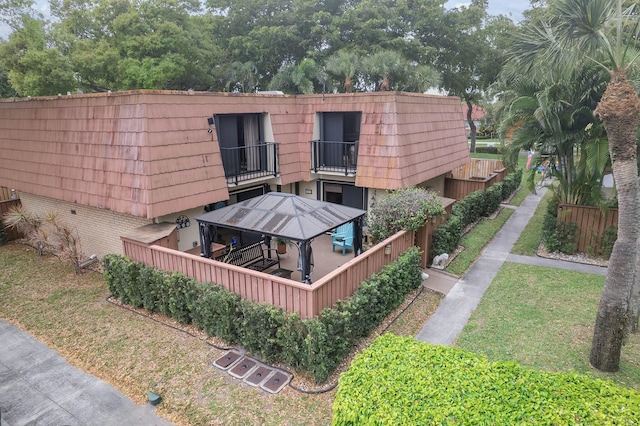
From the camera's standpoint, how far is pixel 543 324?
8.80 metres

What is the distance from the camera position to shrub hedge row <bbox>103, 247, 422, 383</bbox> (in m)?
7.09

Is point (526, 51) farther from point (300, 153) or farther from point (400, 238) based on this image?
point (300, 153)

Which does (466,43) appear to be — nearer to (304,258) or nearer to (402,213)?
(402,213)

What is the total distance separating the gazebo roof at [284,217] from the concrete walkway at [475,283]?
3226 millimetres

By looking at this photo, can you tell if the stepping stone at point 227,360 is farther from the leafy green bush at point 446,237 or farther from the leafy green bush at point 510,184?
the leafy green bush at point 510,184

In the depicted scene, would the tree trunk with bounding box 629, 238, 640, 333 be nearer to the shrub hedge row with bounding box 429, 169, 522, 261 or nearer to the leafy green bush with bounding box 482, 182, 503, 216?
the shrub hedge row with bounding box 429, 169, 522, 261

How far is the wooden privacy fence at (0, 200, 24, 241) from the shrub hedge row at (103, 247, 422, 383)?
7.95 m

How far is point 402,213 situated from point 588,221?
6.80m

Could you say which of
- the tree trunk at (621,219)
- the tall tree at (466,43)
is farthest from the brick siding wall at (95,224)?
the tall tree at (466,43)

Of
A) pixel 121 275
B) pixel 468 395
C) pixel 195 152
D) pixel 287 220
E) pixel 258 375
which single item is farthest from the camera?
pixel 195 152

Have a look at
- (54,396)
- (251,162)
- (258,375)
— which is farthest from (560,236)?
(54,396)

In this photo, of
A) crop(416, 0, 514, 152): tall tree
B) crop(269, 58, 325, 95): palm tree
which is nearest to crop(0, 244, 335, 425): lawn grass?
crop(269, 58, 325, 95): palm tree

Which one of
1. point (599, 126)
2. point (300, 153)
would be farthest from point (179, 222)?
point (599, 126)

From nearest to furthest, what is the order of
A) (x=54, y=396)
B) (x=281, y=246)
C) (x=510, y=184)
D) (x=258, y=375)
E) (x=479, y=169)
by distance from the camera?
1. (x=54, y=396)
2. (x=258, y=375)
3. (x=281, y=246)
4. (x=510, y=184)
5. (x=479, y=169)
